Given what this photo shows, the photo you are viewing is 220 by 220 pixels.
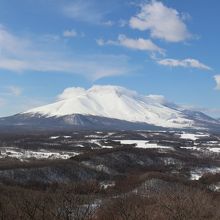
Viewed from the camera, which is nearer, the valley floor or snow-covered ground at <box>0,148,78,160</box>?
the valley floor

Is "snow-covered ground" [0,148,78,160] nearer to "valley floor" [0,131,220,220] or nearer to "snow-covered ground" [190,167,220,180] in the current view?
"valley floor" [0,131,220,220]

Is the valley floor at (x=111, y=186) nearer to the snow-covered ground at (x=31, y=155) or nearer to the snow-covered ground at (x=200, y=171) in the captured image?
the snow-covered ground at (x=200, y=171)

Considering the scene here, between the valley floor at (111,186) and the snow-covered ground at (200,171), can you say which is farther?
the snow-covered ground at (200,171)

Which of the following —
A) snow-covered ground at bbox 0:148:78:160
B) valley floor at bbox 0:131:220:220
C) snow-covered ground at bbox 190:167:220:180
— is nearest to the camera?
valley floor at bbox 0:131:220:220

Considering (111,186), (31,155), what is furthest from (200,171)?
(31,155)

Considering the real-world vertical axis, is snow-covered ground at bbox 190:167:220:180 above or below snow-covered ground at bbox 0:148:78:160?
below

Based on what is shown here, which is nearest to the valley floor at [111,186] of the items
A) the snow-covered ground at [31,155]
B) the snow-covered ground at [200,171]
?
the snow-covered ground at [200,171]

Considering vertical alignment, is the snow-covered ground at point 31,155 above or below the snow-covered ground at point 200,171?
above

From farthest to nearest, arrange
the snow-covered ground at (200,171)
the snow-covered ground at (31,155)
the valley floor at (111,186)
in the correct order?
the snow-covered ground at (31,155) → the snow-covered ground at (200,171) → the valley floor at (111,186)

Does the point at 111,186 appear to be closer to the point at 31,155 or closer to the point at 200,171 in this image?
the point at 200,171

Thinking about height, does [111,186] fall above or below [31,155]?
below

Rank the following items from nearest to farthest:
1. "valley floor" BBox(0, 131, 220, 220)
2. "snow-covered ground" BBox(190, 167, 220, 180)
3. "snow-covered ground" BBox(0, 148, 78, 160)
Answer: "valley floor" BBox(0, 131, 220, 220), "snow-covered ground" BBox(190, 167, 220, 180), "snow-covered ground" BBox(0, 148, 78, 160)

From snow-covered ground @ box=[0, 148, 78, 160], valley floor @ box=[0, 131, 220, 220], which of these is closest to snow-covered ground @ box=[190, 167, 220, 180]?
valley floor @ box=[0, 131, 220, 220]

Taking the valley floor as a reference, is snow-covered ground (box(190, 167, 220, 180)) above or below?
below
